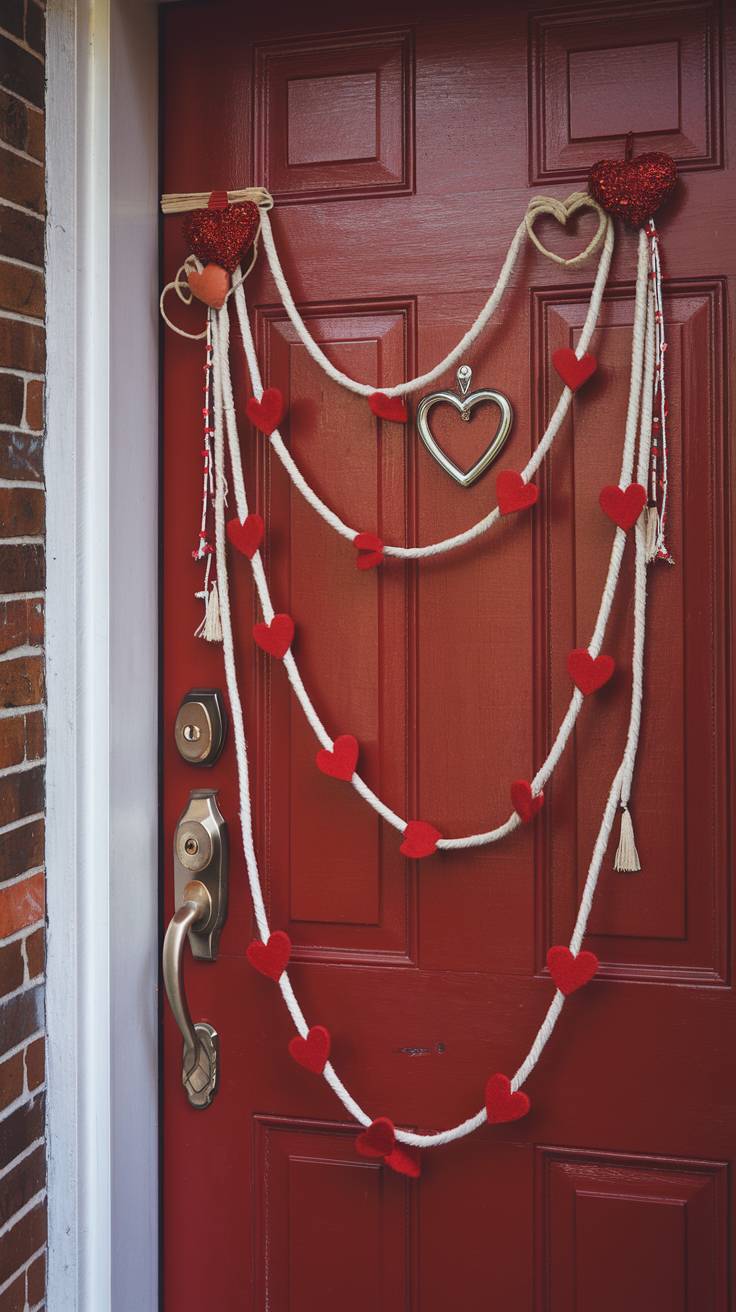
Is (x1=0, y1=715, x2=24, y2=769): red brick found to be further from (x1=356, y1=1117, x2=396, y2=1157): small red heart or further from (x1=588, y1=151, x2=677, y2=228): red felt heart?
(x1=588, y1=151, x2=677, y2=228): red felt heart

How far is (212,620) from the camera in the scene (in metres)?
1.31

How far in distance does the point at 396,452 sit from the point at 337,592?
19 cm

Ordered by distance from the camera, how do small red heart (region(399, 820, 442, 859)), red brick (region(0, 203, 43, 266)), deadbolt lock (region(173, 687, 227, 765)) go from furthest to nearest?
deadbolt lock (region(173, 687, 227, 765))
small red heart (region(399, 820, 442, 859))
red brick (region(0, 203, 43, 266))

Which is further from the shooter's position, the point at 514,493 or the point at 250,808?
the point at 250,808

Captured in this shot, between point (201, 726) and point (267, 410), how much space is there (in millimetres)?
404

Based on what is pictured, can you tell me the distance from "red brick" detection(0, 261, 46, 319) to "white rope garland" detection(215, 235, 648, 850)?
0.71 feet

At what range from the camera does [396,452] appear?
1.28 metres

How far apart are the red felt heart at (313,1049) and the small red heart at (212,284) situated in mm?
887

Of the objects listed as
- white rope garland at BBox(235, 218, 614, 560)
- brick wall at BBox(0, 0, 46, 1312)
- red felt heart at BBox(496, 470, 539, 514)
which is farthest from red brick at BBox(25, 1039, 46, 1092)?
red felt heart at BBox(496, 470, 539, 514)

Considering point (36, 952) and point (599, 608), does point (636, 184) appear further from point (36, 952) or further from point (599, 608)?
point (36, 952)

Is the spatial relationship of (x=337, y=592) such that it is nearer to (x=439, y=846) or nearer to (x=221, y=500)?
(x=221, y=500)

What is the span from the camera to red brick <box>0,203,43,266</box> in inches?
44.6

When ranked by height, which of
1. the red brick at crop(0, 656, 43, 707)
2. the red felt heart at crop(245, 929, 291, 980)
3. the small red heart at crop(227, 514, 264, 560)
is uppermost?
the small red heart at crop(227, 514, 264, 560)

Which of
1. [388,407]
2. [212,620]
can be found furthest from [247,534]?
[388,407]
